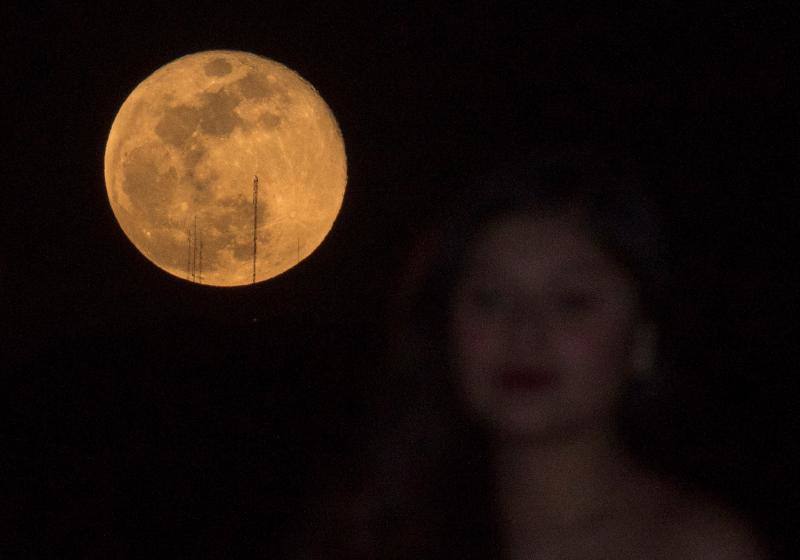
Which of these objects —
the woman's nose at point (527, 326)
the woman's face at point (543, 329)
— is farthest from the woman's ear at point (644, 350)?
the woman's nose at point (527, 326)

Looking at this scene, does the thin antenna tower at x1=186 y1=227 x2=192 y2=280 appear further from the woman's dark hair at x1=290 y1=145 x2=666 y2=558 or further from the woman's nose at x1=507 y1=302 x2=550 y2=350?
the woman's nose at x1=507 y1=302 x2=550 y2=350

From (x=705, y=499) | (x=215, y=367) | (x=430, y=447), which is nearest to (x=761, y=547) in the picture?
(x=705, y=499)

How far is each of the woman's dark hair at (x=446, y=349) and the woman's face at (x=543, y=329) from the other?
0.04 metres

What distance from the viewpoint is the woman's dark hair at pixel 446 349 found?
1.09 meters

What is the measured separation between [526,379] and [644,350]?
20 centimetres

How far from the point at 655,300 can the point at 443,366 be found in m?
0.31

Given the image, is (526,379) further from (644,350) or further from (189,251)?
(189,251)

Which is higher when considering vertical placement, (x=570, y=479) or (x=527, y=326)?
(x=527, y=326)

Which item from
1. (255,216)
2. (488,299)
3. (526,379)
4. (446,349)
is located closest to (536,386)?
(526,379)

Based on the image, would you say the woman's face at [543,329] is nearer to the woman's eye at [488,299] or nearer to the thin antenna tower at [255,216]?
the woman's eye at [488,299]

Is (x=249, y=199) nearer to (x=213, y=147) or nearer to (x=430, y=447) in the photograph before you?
(x=213, y=147)

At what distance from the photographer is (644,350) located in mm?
1059

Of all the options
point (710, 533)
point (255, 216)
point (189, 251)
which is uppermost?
point (255, 216)

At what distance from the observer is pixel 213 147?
229cm
